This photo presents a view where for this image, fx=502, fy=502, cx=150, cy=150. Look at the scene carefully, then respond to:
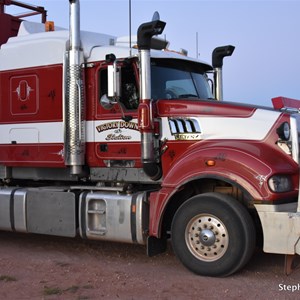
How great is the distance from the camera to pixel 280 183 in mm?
5566

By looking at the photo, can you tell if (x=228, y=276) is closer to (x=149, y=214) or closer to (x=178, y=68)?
(x=149, y=214)

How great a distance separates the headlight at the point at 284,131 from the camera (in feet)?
18.9

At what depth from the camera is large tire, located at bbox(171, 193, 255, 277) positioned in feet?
18.3

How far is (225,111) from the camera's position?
6.11 metres

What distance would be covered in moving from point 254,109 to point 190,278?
7.00 ft

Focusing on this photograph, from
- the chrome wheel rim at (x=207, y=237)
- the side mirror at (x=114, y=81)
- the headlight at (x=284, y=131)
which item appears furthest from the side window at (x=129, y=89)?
the headlight at (x=284, y=131)

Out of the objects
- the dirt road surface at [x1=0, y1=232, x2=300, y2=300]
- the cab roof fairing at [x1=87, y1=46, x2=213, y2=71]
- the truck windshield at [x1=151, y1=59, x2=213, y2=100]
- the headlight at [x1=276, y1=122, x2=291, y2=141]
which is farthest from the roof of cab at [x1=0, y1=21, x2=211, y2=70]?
the dirt road surface at [x1=0, y1=232, x2=300, y2=300]

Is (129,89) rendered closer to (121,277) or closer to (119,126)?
(119,126)

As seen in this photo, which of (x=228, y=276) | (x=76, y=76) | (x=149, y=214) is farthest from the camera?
(x=76, y=76)

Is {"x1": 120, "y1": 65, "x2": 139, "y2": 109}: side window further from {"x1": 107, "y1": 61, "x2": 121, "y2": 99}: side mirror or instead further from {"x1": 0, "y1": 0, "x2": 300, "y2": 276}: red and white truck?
{"x1": 107, "y1": 61, "x2": 121, "y2": 99}: side mirror

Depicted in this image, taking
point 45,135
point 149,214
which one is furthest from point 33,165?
point 149,214

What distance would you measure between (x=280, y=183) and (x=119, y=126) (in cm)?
230

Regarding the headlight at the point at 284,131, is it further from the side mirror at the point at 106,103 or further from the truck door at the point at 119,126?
the side mirror at the point at 106,103

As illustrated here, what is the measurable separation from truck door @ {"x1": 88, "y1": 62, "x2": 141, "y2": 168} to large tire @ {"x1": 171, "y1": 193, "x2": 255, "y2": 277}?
1.17 meters
